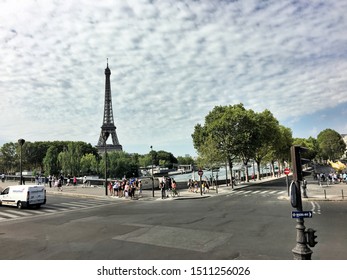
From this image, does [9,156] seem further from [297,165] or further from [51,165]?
[297,165]

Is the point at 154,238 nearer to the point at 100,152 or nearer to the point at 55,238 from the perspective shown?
the point at 55,238

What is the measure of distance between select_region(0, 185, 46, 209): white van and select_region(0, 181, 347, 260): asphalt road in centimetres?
562

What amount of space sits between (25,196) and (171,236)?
17273 mm

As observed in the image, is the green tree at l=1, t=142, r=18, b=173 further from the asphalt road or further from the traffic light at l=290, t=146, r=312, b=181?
the traffic light at l=290, t=146, r=312, b=181

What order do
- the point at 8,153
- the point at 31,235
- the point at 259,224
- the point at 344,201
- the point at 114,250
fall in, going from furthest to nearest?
the point at 8,153 → the point at 344,201 → the point at 259,224 → the point at 31,235 → the point at 114,250

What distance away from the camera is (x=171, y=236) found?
508 inches

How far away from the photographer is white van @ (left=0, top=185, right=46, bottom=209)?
25.1 meters

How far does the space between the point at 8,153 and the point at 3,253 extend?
11120 cm

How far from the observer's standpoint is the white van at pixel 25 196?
25141 millimetres

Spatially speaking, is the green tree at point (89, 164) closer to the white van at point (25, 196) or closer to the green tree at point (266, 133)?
the green tree at point (266, 133)

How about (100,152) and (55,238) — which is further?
(100,152)

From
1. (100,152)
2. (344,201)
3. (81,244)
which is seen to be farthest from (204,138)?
(100,152)

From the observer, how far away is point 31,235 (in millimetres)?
14305

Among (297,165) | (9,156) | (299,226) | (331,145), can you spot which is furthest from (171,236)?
(331,145)
